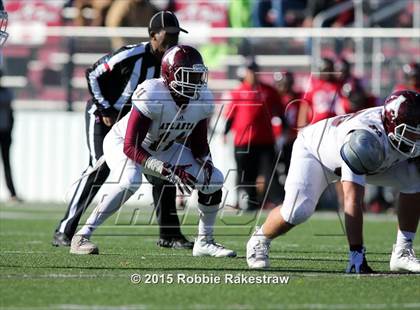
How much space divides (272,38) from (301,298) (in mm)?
9953

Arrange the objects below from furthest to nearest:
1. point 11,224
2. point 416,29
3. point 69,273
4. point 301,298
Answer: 1. point 416,29
2. point 11,224
3. point 69,273
4. point 301,298

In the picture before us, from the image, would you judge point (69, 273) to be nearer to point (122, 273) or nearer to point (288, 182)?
point (122, 273)

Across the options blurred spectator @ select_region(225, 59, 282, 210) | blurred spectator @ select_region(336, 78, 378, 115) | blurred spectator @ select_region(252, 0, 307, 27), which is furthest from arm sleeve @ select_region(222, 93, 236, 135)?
blurred spectator @ select_region(252, 0, 307, 27)

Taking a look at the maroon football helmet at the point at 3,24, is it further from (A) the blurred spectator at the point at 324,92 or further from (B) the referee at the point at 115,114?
(A) the blurred spectator at the point at 324,92

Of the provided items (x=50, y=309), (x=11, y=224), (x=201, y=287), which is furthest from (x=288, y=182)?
(x=11, y=224)

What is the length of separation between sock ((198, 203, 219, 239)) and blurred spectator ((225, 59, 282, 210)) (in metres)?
5.74

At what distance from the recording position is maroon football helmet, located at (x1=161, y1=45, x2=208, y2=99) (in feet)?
26.0

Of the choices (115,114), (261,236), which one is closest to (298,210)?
(261,236)

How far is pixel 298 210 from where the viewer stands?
277 inches

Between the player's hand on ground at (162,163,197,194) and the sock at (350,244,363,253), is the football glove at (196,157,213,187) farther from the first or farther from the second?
the sock at (350,244,363,253)

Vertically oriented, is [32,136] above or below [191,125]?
below

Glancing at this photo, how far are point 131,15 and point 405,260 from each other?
31.2ft

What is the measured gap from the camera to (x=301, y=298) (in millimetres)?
5922

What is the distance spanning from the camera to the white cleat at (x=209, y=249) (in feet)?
27.1
